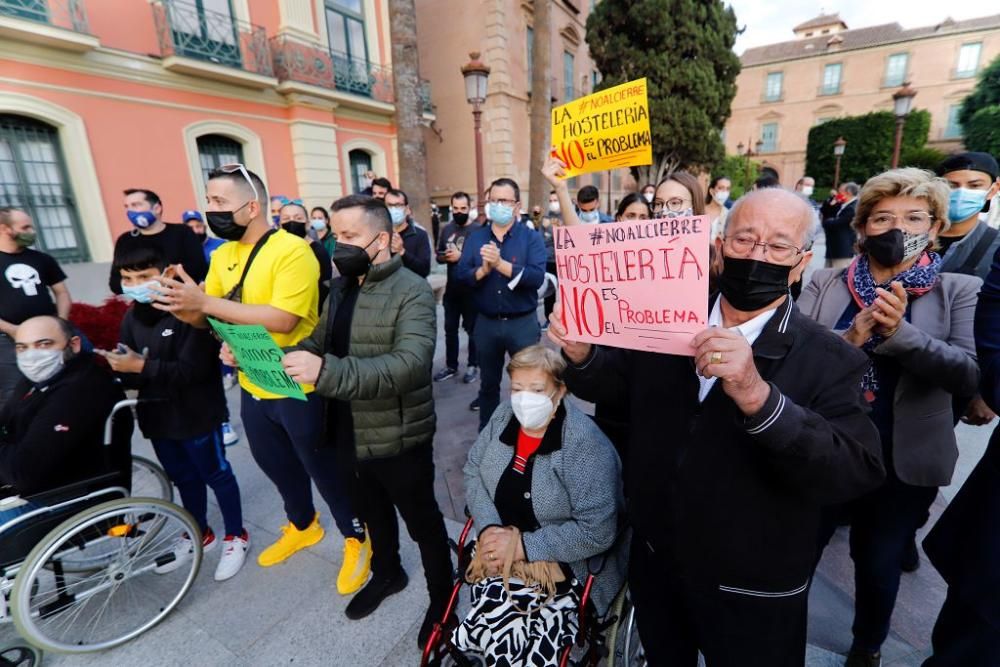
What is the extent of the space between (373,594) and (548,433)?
1375 millimetres

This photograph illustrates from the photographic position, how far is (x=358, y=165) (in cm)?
1387

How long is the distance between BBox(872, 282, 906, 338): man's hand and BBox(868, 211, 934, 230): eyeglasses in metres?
0.35

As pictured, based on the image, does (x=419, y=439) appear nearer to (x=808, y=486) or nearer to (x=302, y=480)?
(x=302, y=480)

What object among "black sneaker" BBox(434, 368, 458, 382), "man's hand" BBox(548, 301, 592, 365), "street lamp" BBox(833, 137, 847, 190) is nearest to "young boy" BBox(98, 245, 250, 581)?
"man's hand" BBox(548, 301, 592, 365)

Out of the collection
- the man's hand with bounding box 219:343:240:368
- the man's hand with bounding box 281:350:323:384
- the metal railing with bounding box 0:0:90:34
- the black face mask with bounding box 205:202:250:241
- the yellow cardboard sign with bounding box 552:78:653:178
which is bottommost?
the man's hand with bounding box 219:343:240:368

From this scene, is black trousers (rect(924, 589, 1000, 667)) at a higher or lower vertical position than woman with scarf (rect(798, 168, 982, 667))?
lower

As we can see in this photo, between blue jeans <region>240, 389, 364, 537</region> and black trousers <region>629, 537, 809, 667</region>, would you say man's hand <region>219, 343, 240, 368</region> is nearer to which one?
blue jeans <region>240, 389, 364, 537</region>

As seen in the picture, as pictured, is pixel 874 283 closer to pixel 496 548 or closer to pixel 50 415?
pixel 496 548

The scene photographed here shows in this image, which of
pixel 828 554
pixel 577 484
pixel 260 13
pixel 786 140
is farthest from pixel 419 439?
pixel 786 140

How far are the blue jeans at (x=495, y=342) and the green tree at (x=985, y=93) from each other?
38.2 meters

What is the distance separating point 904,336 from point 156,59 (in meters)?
12.4

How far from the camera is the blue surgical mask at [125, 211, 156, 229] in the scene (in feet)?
12.7

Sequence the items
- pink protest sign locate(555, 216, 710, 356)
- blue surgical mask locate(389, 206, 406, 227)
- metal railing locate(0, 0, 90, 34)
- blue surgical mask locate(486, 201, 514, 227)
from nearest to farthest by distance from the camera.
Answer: pink protest sign locate(555, 216, 710, 356)
blue surgical mask locate(486, 201, 514, 227)
blue surgical mask locate(389, 206, 406, 227)
metal railing locate(0, 0, 90, 34)

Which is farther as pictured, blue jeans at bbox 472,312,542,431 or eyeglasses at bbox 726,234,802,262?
blue jeans at bbox 472,312,542,431
